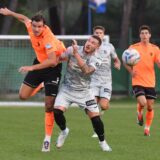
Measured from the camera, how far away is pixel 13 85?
27.5 meters

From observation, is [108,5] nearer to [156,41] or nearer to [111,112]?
[156,41]

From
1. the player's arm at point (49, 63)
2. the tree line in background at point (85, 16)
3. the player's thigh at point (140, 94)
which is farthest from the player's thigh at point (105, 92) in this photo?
the tree line in background at point (85, 16)

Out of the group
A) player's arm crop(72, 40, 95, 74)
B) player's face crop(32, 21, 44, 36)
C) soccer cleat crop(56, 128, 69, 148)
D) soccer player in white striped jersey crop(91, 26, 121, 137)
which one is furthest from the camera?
soccer player in white striped jersey crop(91, 26, 121, 137)

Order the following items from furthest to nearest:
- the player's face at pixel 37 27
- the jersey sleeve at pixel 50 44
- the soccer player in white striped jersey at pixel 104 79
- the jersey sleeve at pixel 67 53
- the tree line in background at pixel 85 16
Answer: the tree line in background at pixel 85 16 → the soccer player in white striped jersey at pixel 104 79 → the jersey sleeve at pixel 50 44 → the player's face at pixel 37 27 → the jersey sleeve at pixel 67 53

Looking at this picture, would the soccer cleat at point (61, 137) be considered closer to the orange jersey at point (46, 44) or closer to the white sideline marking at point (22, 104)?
the orange jersey at point (46, 44)

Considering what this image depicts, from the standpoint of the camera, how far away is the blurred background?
91.0 feet

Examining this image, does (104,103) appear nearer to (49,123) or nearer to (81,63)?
(49,123)

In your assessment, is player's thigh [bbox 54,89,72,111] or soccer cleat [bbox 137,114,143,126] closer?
player's thigh [bbox 54,89,72,111]

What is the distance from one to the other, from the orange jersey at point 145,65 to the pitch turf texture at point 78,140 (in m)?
1.14

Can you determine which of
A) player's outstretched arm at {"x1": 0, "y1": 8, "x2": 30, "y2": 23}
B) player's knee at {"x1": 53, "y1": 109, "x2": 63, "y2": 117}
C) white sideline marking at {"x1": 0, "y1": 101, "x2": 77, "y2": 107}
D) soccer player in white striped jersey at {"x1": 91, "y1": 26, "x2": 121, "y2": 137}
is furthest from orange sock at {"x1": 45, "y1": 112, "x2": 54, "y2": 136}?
white sideline marking at {"x1": 0, "y1": 101, "x2": 77, "y2": 107}

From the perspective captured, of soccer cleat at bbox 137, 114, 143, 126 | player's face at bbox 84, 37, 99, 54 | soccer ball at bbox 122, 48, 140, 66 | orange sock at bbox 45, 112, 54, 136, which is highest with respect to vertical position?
player's face at bbox 84, 37, 99, 54

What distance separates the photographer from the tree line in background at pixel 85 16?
36812mm

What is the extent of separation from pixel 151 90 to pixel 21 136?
317 cm

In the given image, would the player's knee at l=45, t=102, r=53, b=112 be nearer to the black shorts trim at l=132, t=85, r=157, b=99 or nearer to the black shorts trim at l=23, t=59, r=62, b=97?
the black shorts trim at l=23, t=59, r=62, b=97
